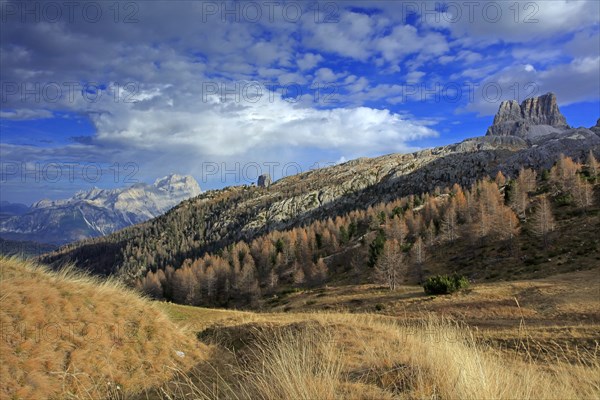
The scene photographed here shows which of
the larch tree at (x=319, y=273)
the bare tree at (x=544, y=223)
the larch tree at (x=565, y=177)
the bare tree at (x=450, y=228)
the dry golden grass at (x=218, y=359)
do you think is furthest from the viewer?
the larch tree at (x=319, y=273)

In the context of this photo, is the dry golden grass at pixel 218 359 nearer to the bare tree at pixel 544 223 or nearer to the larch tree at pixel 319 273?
the bare tree at pixel 544 223

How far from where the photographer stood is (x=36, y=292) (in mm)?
10555

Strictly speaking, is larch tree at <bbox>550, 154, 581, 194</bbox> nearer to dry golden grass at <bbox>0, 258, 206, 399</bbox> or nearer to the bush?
the bush

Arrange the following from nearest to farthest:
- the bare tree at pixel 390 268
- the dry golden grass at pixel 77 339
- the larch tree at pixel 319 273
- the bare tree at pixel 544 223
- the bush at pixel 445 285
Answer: the dry golden grass at pixel 77 339 → the bush at pixel 445 285 → the bare tree at pixel 390 268 → the bare tree at pixel 544 223 → the larch tree at pixel 319 273

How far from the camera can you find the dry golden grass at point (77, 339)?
26.7 feet

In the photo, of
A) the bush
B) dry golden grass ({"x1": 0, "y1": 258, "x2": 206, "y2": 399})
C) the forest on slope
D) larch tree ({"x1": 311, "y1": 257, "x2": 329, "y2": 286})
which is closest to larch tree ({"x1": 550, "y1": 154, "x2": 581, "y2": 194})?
the forest on slope

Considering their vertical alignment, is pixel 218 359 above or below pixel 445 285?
above

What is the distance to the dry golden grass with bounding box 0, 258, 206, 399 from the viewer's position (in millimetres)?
8139

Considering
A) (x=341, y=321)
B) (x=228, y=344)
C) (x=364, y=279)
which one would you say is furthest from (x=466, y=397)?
(x=364, y=279)

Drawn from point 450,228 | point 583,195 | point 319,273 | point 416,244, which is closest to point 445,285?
point 416,244

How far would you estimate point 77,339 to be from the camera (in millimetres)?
9781

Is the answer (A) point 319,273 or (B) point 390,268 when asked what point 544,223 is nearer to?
(B) point 390,268

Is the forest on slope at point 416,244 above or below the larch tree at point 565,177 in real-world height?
below

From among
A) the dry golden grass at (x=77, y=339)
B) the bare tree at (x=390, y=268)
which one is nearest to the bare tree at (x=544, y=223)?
the bare tree at (x=390, y=268)
